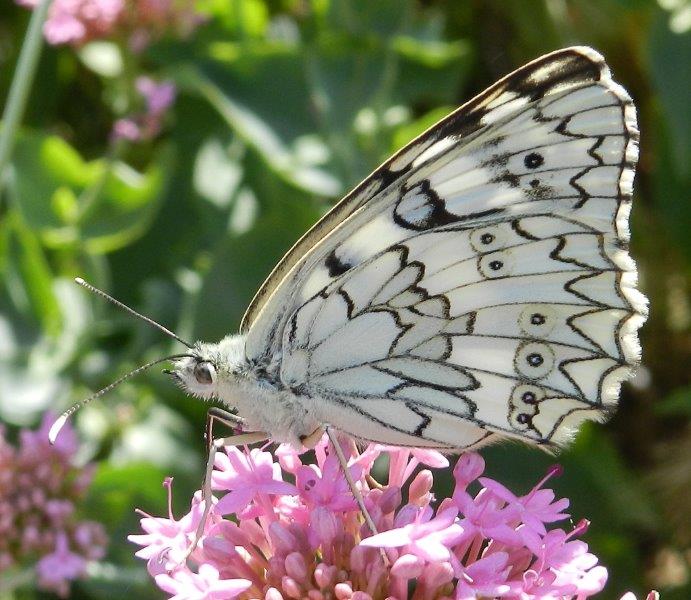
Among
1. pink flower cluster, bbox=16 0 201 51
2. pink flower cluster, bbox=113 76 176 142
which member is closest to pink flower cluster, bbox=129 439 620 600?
pink flower cluster, bbox=113 76 176 142

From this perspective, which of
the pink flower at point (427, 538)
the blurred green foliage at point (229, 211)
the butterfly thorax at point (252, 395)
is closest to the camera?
the pink flower at point (427, 538)

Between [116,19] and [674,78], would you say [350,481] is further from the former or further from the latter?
[116,19]

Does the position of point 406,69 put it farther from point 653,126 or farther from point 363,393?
point 363,393

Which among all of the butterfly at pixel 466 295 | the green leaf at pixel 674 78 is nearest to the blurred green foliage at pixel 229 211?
the green leaf at pixel 674 78

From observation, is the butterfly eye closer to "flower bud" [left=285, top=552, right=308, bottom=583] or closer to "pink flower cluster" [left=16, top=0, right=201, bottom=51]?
"flower bud" [left=285, top=552, right=308, bottom=583]

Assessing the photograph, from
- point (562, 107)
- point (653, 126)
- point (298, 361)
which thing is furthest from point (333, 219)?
point (653, 126)

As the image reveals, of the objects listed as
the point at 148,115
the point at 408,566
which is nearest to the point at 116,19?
the point at 148,115

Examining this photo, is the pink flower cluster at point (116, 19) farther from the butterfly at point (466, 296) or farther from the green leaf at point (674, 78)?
the butterfly at point (466, 296)
